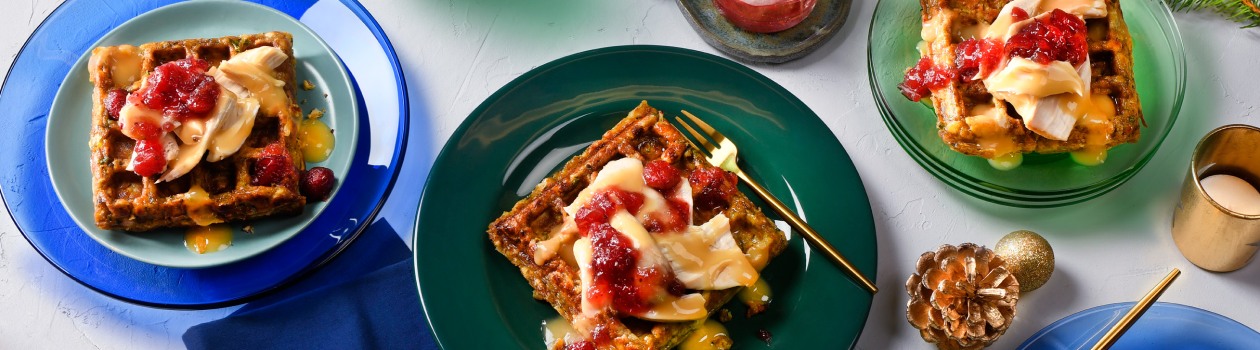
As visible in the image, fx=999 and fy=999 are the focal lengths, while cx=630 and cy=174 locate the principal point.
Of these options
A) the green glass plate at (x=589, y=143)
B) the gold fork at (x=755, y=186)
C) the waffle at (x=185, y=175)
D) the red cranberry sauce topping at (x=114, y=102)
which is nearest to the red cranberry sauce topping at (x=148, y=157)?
the waffle at (x=185, y=175)

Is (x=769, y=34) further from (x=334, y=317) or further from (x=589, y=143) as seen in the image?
(x=334, y=317)

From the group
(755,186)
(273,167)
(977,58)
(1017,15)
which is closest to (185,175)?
(273,167)

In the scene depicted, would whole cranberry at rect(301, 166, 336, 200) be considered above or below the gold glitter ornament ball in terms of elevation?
above

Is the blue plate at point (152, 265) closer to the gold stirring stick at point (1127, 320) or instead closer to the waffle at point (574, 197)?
the waffle at point (574, 197)

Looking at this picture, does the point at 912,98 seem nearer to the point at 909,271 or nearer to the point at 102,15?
the point at 909,271

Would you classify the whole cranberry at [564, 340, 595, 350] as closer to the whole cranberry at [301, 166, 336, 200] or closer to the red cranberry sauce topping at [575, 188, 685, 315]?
the red cranberry sauce topping at [575, 188, 685, 315]

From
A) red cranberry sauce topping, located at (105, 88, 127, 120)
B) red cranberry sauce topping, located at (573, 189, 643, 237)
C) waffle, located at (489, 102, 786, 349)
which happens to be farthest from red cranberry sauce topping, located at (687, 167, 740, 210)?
red cranberry sauce topping, located at (105, 88, 127, 120)
